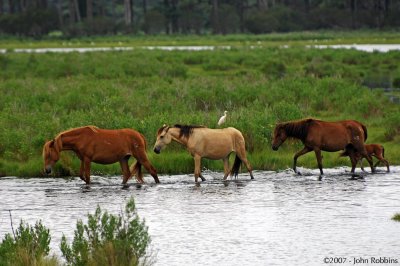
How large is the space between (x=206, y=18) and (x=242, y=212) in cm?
8727

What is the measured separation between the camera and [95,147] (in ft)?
60.3

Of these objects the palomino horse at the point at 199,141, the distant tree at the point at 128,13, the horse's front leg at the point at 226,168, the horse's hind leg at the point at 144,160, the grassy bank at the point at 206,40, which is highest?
the palomino horse at the point at 199,141

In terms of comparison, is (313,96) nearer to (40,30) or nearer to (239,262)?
(239,262)

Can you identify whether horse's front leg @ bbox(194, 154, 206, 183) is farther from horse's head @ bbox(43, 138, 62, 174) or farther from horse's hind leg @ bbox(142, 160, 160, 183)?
horse's head @ bbox(43, 138, 62, 174)

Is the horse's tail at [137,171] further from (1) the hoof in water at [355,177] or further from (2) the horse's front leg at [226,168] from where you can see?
(1) the hoof in water at [355,177]

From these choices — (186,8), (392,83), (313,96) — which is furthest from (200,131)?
(186,8)

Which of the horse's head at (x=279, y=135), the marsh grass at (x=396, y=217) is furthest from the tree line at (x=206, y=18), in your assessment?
the marsh grass at (x=396, y=217)

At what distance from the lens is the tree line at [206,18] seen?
92.6 metres

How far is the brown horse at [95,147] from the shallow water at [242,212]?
503 mm

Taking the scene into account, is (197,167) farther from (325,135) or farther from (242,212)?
(325,135)

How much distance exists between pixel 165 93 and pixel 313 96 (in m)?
4.60

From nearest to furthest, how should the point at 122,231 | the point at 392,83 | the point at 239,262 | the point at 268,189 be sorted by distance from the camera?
the point at 122,231, the point at 239,262, the point at 268,189, the point at 392,83

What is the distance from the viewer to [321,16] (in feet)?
317

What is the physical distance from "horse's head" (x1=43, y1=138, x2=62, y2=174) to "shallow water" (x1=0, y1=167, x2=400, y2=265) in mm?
436
